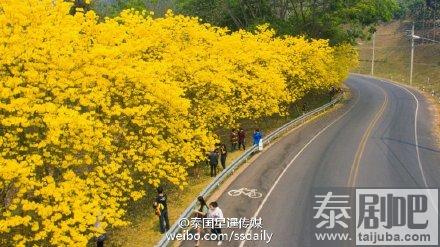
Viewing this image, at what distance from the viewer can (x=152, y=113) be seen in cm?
2191

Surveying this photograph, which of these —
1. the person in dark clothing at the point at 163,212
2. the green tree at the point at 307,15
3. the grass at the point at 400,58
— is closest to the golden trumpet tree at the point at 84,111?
the person in dark clothing at the point at 163,212

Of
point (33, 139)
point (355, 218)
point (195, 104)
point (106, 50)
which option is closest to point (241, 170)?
point (195, 104)

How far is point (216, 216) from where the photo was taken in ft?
56.9

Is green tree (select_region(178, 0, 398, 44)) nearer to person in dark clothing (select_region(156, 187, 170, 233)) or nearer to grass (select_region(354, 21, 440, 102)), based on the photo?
grass (select_region(354, 21, 440, 102))

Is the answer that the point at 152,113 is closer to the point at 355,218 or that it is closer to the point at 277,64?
the point at 355,218

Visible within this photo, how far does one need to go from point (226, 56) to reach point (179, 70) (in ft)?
22.6

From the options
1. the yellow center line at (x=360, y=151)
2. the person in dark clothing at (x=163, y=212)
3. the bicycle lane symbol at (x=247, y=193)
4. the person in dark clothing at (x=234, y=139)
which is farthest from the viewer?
the person in dark clothing at (x=234, y=139)

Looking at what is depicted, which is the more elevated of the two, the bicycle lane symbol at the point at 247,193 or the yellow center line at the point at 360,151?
the yellow center line at the point at 360,151

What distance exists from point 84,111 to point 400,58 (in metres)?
95.6

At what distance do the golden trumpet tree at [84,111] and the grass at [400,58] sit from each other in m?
55.5

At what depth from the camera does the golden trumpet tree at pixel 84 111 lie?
1443 cm

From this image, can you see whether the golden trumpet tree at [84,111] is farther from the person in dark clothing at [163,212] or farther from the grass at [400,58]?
the grass at [400,58]

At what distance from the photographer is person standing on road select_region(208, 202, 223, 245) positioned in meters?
17.2

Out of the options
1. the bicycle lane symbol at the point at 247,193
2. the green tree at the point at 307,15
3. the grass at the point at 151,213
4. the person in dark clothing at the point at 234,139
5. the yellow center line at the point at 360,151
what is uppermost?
the green tree at the point at 307,15
